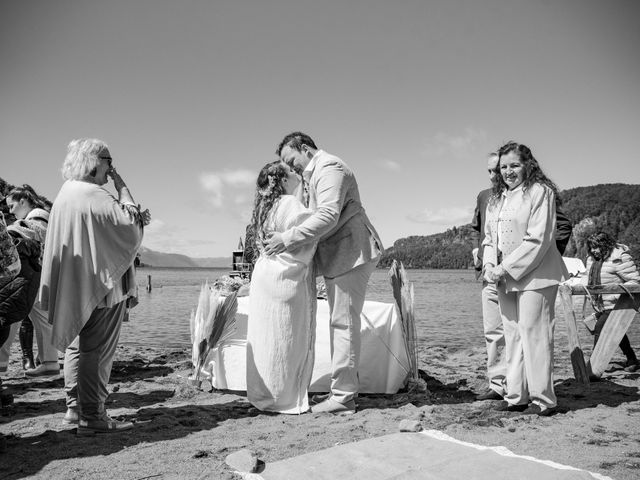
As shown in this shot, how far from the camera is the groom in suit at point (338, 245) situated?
4145 mm

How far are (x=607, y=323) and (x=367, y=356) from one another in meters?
3.02

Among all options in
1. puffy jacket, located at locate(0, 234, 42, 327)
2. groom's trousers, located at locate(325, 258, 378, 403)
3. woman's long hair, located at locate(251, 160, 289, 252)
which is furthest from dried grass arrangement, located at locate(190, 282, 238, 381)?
puffy jacket, located at locate(0, 234, 42, 327)

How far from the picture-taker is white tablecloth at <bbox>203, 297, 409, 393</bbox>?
16.1ft

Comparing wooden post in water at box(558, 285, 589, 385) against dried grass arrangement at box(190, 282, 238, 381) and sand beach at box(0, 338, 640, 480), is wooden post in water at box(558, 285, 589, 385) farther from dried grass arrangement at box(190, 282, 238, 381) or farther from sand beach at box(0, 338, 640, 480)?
dried grass arrangement at box(190, 282, 238, 381)

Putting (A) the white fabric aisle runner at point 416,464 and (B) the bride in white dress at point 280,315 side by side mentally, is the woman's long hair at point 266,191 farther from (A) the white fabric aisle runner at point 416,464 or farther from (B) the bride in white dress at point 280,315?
(A) the white fabric aisle runner at point 416,464

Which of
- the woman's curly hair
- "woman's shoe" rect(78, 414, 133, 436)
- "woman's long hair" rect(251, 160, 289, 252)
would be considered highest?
"woman's long hair" rect(251, 160, 289, 252)

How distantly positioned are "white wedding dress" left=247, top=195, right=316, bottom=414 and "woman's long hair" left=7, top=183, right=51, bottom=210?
9.36ft

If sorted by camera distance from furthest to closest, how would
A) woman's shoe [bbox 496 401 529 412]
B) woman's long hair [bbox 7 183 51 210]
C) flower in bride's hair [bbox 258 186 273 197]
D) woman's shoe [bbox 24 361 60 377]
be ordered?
1. woman's shoe [bbox 24 361 60 377]
2. woman's long hair [bbox 7 183 51 210]
3. flower in bride's hair [bbox 258 186 273 197]
4. woman's shoe [bbox 496 401 529 412]

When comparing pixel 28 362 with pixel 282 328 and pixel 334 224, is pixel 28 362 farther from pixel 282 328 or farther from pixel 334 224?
pixel 334 224

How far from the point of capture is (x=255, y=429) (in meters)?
3.69

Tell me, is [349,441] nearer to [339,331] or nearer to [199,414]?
[339,331]

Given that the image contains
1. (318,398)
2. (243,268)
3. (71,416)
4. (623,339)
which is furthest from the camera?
(243,268)

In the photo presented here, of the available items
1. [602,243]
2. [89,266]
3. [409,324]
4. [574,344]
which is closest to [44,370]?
[89,266]

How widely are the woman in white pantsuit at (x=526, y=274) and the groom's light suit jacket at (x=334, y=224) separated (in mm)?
1133
